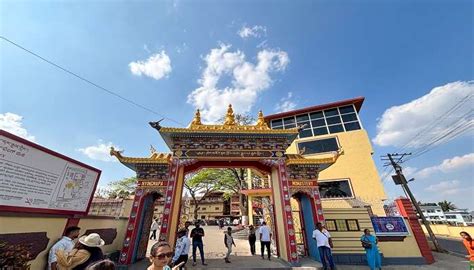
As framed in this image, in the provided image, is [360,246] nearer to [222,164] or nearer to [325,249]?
[325,249]

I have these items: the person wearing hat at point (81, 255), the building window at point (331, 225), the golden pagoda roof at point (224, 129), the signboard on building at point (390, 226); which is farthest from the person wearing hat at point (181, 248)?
the signboard on building at point (390, 226)

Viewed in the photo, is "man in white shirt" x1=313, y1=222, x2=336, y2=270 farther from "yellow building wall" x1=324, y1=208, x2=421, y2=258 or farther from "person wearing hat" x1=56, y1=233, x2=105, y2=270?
"person wearing hat" x1=56, y1=233, x2=105, y2=270

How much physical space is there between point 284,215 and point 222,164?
3.45 metres

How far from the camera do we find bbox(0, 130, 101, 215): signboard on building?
3889 millimetres

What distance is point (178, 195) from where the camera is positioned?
339 inches

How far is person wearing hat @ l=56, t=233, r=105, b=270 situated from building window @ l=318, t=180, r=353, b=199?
16.2 metres

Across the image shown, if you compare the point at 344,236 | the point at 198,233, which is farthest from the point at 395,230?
Result: the point at 198,233

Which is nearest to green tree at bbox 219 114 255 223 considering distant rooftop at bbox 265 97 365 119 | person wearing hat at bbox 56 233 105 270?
distant rooftop at bbox 265 97 365 119

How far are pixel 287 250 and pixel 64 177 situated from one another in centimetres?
743

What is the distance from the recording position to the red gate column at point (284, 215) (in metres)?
7.64

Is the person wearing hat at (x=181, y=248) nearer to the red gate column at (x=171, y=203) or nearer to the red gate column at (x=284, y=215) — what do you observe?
the red gate column at (x=171, y=203)

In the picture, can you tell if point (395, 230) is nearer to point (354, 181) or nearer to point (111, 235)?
point (354, 181)

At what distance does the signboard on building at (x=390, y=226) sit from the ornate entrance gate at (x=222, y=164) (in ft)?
8.89

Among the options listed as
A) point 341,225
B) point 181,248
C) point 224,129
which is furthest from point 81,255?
point 341,225
